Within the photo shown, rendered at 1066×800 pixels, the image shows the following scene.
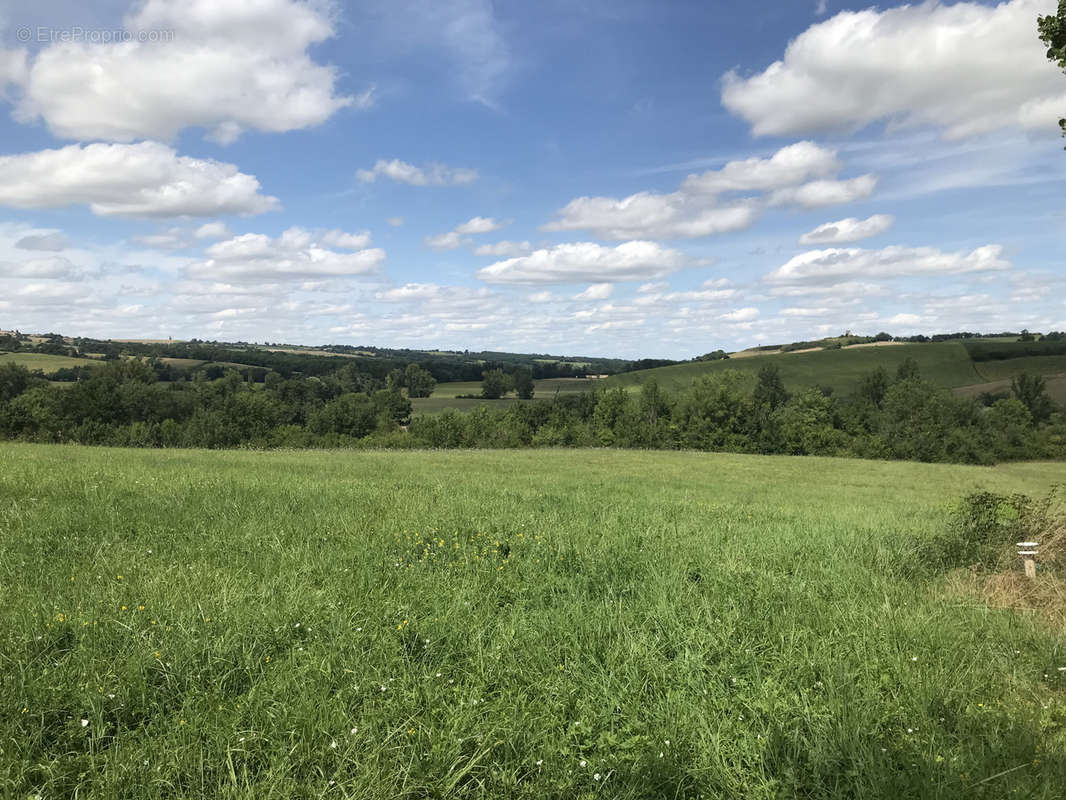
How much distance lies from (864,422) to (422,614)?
88621 millimetres

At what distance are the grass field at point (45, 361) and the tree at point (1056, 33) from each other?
14132cm

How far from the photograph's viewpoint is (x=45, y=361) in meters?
124

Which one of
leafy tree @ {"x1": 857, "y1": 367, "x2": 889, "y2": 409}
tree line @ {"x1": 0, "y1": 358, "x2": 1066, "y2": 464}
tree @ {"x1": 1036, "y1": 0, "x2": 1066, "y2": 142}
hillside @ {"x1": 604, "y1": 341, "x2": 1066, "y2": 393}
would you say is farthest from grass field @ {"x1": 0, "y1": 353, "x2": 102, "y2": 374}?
leafy tree @ {"x1": 857, "y1": 367, "x2": 889, "y2": 409}

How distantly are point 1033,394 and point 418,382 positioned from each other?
114 meters

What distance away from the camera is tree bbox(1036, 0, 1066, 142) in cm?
755

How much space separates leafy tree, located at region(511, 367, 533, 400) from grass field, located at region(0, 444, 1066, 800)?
116299 mm

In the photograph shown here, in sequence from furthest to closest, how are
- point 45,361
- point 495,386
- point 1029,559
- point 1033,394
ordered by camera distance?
point 495,386 → point 45,361 → point 1033,394 → point 1029,559

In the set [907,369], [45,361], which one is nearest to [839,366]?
[907,369]

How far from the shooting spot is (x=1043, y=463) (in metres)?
64.6

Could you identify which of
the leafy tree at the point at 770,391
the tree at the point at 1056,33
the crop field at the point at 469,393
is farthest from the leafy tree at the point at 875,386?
the tree at the point at 1056,33

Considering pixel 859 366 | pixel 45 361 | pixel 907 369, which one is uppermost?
pixel 45 361

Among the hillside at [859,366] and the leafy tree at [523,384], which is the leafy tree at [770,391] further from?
the leafy tree at [523,384]

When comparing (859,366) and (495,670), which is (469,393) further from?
(495,670)

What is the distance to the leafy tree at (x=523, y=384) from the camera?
127875mm
